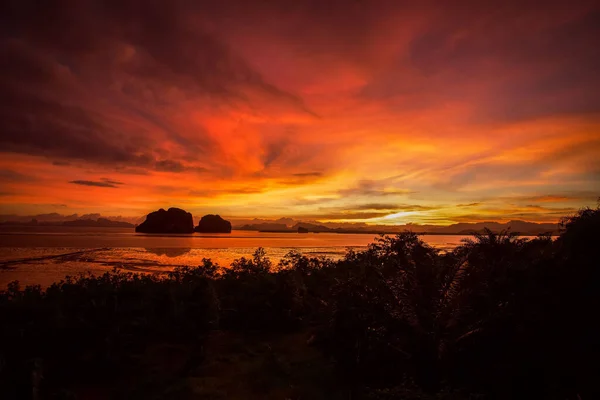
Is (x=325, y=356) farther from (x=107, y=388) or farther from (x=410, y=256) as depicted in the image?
(x=107, y=388)

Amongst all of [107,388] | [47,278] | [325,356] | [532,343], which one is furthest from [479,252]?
[47,278]

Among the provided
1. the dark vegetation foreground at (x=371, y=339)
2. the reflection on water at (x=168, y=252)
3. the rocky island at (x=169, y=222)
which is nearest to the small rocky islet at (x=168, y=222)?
the rocky island at (x=169, y=222)

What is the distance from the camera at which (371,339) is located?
8289mm

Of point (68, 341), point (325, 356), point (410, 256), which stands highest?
point (410, 256)

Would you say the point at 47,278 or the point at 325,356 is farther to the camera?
the point at 47,278

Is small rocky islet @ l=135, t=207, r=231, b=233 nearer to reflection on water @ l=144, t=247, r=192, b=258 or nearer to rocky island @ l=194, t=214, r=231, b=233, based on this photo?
rocky island @ l=194, t=214, r=231, b=233

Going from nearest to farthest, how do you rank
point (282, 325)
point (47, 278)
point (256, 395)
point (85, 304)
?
1. point (256, 395)
2. point (85, 304)
3. point (282, 325)
4. point (47, 278)

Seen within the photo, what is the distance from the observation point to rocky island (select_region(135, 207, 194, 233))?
5536 inches

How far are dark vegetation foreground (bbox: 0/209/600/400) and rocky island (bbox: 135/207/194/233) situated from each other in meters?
137

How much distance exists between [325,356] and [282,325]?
3.01 meters

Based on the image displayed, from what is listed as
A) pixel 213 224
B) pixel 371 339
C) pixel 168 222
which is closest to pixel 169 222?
pixel 168 222

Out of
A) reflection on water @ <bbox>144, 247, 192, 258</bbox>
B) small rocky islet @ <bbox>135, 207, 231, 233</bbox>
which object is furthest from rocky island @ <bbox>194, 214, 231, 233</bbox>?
reflection on water @ <bbox>144, 247, 192, 258</bbox>

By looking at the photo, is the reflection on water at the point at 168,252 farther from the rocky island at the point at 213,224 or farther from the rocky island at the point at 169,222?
the rocky island at the point at 213,224

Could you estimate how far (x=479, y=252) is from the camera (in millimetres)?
9711
